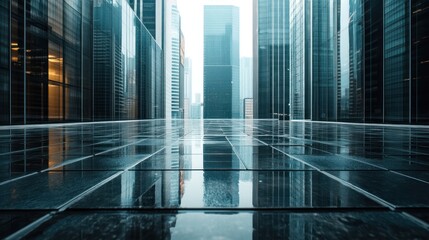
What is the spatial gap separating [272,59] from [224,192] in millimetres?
75498

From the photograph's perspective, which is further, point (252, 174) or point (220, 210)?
point (252, 174)

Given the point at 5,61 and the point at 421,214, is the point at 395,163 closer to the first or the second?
the point at 421,214

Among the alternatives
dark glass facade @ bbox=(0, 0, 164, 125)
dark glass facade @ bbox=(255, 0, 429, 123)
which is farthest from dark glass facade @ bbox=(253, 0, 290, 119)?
dark glass facade @ bbox=(0, 0, 164, 125)

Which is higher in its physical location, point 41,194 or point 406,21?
point 406,21

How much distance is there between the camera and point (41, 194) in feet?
8.94

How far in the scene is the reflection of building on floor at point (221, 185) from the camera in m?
2.56

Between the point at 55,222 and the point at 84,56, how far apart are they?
112 feet

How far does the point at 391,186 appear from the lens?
300cm

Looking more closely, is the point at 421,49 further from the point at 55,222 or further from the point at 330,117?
the point at 55,222

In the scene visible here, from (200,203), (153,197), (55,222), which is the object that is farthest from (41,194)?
(200,203)

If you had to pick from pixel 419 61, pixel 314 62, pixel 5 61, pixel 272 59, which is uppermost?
pixel 272 59

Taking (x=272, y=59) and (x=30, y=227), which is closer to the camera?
(x=30, y=227)

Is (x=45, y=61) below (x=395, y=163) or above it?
above

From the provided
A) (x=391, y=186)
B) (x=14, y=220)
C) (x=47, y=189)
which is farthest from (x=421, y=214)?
(x=47, y=189)
